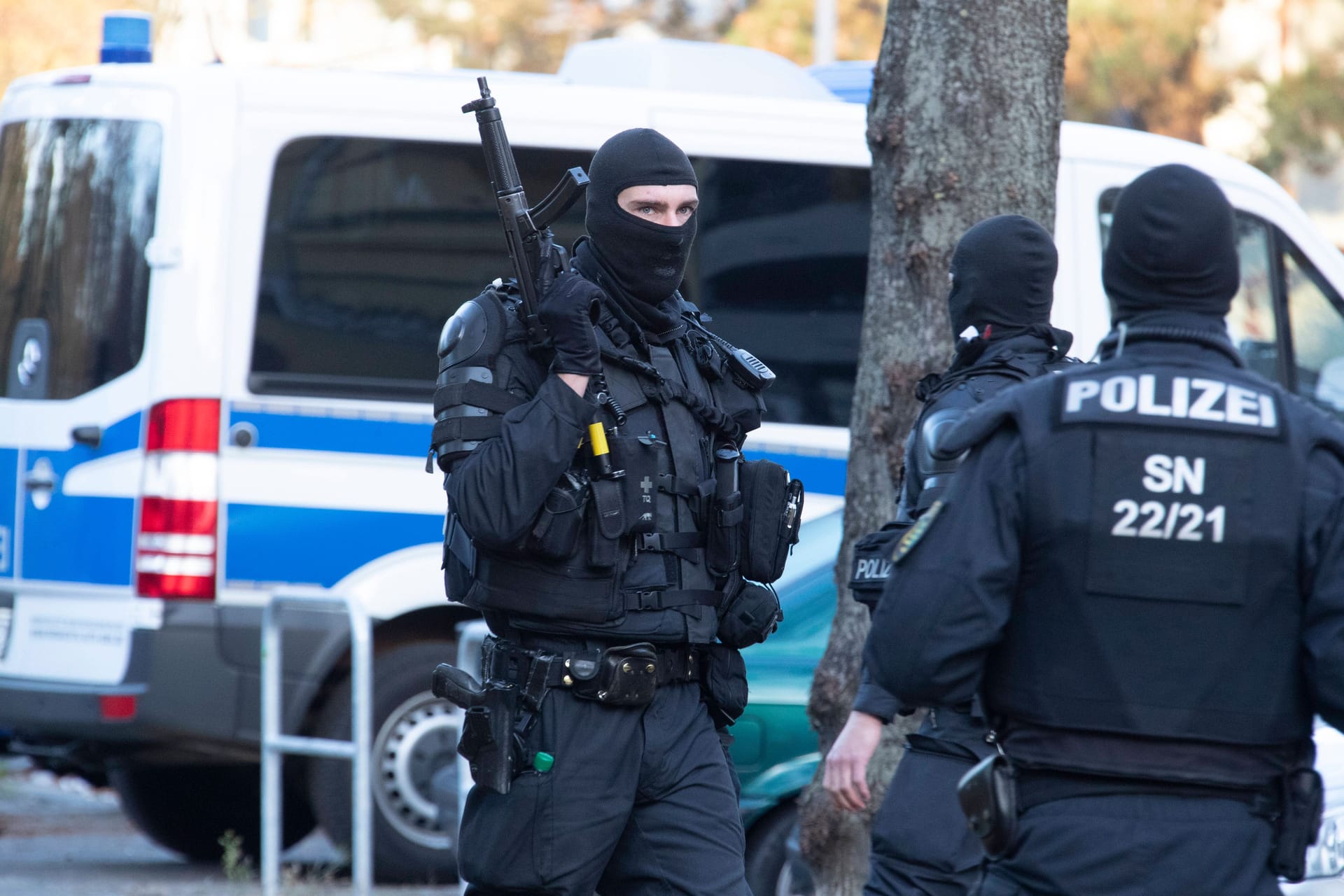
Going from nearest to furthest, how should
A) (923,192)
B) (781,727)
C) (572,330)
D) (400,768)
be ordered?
(572,330) < (923,192) < (781,727) < (400,768)

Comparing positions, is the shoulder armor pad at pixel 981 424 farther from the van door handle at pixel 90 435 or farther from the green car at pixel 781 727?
the van door handle at pixel 90 435

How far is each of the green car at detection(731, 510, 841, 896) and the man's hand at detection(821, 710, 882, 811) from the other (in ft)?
6.10

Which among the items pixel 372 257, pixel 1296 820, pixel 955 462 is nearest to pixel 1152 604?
pixel 1296 820

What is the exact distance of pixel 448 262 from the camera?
6.75 m

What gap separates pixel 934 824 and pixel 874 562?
0.50m

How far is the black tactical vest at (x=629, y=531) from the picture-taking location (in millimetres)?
3312

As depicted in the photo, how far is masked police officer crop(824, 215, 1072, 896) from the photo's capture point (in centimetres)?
336

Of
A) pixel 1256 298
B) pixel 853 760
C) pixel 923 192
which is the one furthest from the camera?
pixel 1256 298

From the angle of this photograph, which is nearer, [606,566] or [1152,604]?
[1152,604]

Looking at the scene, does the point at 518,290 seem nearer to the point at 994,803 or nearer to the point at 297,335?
the point at 994,803

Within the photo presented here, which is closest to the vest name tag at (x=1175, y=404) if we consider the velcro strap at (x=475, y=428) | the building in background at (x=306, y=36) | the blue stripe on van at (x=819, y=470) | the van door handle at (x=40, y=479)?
the velcro strap at (x=475, y=428)

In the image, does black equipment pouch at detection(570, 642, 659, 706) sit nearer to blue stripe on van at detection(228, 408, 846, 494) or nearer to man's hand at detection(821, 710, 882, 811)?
man's hand at detection(821, 710, 882, 811)

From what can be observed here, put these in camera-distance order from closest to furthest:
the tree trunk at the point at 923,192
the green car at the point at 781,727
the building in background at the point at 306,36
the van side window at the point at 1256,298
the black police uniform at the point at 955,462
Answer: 1. the black police uniform at the point at 955,462
2. the tree trunk at the point at 923,192
3. the green car at the point at 781,727
4. the van side window at the point at 1256,298
5. the building in background at the point at 306,36

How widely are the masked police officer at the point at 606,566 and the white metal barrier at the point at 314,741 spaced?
2.38 metres
